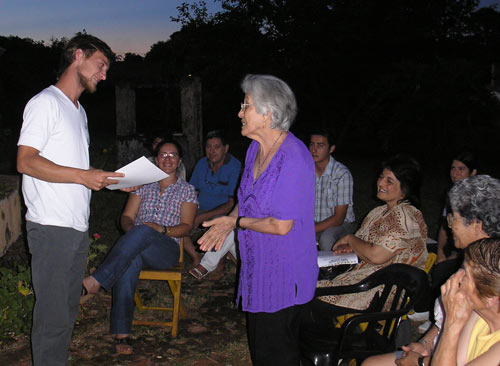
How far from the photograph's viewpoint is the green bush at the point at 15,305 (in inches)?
152

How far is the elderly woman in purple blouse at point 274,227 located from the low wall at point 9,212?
4.27 metres

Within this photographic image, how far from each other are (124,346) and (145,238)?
2.60 feet

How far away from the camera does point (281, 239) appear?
247 centimetres

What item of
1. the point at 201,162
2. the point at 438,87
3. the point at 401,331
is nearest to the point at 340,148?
the point at 438,87

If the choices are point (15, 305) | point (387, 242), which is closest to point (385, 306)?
point (387, 242)

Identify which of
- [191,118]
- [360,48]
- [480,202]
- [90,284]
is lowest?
[90,284]

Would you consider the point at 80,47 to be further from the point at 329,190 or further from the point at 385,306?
the point at 329,190

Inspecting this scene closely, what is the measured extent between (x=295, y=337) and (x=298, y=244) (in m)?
0.48

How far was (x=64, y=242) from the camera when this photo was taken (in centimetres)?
277

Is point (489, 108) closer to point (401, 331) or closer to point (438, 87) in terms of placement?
point (438, 87)

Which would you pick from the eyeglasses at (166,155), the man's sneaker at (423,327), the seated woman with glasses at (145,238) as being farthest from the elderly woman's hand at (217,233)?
the man's sneaker at (423,327)

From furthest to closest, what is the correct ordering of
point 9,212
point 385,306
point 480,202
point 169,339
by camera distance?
point 9,212 < point 169,339 < point 385,306 < point 480,202

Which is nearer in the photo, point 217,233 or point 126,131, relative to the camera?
point 217,233

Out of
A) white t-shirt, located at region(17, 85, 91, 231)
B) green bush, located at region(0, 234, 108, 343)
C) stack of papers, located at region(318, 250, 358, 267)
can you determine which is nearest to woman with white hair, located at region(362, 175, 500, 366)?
stack of papers, located at region(318, 250, 358, 267)
